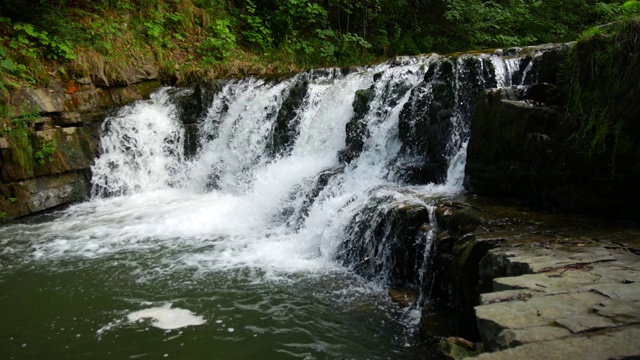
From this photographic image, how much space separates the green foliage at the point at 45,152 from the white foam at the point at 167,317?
18.1 feet

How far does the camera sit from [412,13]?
1532 cm

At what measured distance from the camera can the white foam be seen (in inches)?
181

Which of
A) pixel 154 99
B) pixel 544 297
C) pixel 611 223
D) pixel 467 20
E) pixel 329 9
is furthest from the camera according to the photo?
pixel 329 9

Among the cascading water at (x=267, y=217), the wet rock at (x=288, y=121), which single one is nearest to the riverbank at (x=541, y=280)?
the cascading water at (x=267, y=217)

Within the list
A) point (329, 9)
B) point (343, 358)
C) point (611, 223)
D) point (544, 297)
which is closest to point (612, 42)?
point (611, 223)

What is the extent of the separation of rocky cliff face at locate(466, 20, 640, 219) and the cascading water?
0.91 m

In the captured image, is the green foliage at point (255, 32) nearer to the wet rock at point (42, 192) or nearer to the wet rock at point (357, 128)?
the wet rock at point (357, 128)

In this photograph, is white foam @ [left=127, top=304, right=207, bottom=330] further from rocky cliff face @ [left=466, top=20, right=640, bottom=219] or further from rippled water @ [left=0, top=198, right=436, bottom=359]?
rocky cliff face @ [left=466, top=20, right=640, bottom=219]

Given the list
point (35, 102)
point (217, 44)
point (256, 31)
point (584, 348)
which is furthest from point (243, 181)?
point (584, 348)

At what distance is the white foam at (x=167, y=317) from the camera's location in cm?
460

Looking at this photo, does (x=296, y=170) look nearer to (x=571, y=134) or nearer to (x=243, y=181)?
(x=243, y=181)

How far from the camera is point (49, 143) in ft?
29.3

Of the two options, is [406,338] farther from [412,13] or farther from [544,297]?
[412,13]

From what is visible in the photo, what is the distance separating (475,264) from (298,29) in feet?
40.0
